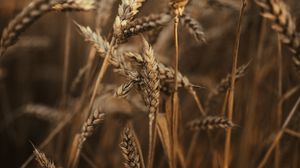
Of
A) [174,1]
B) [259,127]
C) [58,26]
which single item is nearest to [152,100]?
[174,1]

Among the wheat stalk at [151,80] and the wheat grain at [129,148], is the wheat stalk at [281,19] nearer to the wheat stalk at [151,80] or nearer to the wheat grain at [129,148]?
the wheat stalk at [151,80]

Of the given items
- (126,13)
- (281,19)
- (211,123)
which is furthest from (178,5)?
(211,123)

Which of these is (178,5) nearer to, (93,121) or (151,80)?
(151,80)

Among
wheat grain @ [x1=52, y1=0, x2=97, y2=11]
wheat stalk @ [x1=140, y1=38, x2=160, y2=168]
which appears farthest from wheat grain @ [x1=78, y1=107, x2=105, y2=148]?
wheat grain @ [x1=52, y1=0, x2=97, y2=11]

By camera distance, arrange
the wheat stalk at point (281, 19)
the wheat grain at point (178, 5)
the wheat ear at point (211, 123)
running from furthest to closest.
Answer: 1. the wheat ear at point (211, 123)
2. the wheat grain at point (178, 5)
3. the wheat stalk at point (281, 19)

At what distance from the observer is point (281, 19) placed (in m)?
0.77

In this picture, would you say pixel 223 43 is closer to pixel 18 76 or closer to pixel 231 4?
pixel 231 4

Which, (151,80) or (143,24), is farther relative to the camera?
(143,24)

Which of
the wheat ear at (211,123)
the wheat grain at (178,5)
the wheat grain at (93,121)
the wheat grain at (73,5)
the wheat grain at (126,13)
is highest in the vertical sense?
the wheat grain at (73,5)

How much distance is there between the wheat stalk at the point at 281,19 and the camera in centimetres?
76

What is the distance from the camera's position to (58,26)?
3049 mm

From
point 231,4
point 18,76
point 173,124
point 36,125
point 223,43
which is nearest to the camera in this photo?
point 173,124

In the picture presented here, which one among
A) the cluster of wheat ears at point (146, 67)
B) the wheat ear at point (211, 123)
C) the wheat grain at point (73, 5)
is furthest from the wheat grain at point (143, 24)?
the wheat ear at point (211, 123)

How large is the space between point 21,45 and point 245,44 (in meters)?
0.87
